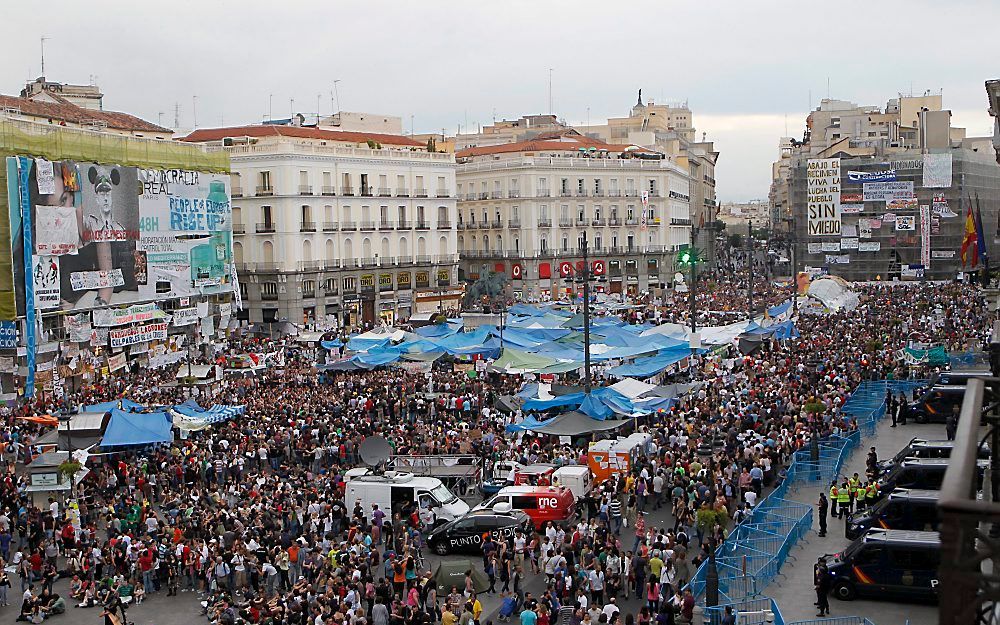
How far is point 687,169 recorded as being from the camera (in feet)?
348

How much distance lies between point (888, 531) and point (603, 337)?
22.1 meters

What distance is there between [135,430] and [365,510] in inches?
300

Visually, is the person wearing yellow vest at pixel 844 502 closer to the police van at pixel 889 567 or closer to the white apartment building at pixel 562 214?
the police van at pixel 889 567

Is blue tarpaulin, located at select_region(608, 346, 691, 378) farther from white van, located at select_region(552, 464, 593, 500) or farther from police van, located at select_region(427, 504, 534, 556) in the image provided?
police van, located at select_region(427, 504, 534, 556)

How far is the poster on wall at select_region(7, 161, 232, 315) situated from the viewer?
128ft

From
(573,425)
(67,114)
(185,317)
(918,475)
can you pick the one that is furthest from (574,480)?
(67,114)

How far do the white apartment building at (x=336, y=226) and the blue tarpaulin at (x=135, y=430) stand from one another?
33730mm

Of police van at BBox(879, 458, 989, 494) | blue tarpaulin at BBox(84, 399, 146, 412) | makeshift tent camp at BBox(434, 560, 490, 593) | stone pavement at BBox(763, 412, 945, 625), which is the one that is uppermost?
blue tarpaulin at BBox(84, 399, 146, 412)

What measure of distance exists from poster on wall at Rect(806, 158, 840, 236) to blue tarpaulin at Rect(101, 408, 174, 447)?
54.3 metres

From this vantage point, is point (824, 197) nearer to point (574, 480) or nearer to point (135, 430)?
point (574, 480)

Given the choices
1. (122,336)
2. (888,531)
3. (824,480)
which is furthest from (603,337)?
(888,531)

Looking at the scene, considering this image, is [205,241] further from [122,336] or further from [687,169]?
[687,169]

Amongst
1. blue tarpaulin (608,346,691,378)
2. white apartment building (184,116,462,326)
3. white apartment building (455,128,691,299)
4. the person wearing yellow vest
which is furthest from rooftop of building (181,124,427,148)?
the person wearing yellow vest

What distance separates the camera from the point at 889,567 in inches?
613
